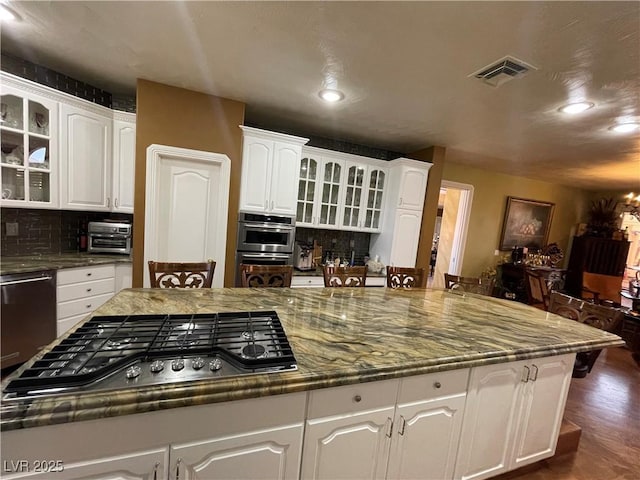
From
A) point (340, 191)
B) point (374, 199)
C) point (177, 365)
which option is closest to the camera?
point (177, 365)

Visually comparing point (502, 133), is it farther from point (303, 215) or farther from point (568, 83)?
point (303, 215)

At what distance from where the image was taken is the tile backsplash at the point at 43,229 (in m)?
2.37

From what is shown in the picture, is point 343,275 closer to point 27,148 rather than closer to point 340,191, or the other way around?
point 340,191

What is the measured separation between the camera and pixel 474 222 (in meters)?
5.11

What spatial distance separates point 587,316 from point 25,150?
4487 millimetres

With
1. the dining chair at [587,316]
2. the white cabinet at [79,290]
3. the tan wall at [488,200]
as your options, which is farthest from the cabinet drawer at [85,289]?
the tan wall at [488,200]

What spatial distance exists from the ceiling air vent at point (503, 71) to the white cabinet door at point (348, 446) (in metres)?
2.13

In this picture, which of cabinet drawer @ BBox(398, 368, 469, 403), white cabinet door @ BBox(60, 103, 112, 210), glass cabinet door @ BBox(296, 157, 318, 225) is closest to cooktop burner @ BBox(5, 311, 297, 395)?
cabinet drawer @ BBox(398, 368, 469, 403)

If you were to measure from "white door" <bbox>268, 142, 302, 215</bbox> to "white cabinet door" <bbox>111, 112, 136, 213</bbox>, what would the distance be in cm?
138

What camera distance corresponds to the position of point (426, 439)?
123cm

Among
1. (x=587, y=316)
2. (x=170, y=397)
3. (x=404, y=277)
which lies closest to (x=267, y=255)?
(x=404, y=277)

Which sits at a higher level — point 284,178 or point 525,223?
point 284,178

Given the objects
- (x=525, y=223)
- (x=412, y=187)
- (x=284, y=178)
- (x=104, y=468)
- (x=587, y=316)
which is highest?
(x=412, y=187)

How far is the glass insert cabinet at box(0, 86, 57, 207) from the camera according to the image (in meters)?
2.16
